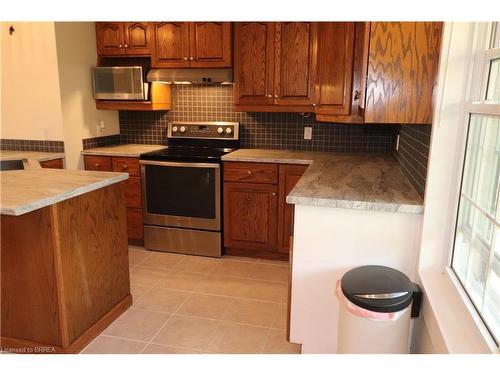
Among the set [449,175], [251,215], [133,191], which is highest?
[449,175]

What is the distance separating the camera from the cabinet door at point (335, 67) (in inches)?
94.2

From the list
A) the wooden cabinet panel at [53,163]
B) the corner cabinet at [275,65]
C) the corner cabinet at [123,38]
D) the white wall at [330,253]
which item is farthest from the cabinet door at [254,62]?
the white wall at [330,253]

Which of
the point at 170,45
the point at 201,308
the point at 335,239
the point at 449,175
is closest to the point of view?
the point at 449,175

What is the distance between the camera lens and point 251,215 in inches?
131

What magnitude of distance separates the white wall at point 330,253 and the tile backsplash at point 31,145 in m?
2.57

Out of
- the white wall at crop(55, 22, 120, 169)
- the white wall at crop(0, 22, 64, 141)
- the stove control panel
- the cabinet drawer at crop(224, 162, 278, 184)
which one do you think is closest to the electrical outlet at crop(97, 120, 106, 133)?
the white wall at crop(55, 22, 120, 169)

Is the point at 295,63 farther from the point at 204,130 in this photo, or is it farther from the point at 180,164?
the point at 180,164

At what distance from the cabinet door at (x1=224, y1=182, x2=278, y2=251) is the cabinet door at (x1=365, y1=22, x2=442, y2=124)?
62.7 inches

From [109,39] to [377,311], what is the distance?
3.32 metres

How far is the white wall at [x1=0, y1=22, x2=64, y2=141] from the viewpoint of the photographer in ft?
10.7

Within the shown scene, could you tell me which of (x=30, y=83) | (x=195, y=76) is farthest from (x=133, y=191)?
(x=30, y=83)

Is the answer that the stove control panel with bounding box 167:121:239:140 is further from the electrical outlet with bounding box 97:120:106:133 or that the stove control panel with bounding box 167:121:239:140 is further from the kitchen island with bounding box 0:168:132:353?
the kitchen island with bounding box 0:168:132:353
